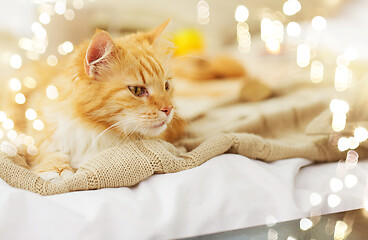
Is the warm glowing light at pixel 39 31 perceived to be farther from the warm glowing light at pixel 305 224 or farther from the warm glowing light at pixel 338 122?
the warm glowing light at pixel 305 224

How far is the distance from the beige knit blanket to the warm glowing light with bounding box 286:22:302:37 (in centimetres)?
92

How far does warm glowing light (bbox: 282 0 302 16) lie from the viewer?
1.93 metres

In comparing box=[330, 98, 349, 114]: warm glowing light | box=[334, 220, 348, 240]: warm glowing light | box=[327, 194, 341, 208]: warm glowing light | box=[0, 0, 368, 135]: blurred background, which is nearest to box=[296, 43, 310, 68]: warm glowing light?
box=[0, 0, 368, 135]: blurred background

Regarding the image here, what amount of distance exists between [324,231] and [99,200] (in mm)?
469

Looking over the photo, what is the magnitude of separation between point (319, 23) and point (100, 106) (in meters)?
1.76

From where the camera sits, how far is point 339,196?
0.82m

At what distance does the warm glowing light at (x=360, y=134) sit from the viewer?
102cm

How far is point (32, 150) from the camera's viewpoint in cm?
98

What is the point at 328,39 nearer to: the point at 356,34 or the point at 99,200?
the point at 356,34

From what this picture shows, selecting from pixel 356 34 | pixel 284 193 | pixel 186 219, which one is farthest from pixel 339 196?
pixel 356 34

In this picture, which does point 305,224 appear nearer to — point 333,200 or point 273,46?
point 333,200

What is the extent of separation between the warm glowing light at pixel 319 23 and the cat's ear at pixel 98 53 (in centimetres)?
158

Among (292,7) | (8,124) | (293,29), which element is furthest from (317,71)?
(8,124)

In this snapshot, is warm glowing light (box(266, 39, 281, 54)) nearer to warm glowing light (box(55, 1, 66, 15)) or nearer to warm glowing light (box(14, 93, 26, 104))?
warm glowing light (box(55, 1, 66, 15))
